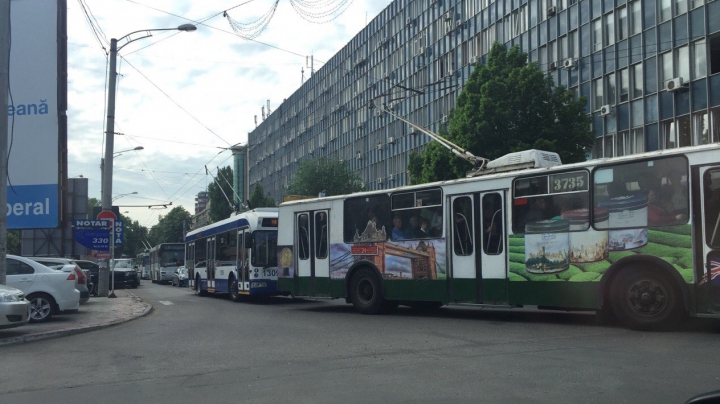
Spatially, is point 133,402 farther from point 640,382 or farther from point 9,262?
point 9,262

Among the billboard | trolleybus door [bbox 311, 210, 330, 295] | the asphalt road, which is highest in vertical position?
the billboard

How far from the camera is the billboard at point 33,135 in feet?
56.9

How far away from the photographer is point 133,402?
6.77 m

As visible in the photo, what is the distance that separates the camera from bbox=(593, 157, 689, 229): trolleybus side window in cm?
1066

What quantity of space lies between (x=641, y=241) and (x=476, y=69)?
19395 millimetres

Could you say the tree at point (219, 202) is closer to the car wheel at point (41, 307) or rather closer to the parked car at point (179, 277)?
the parked car at point (179, 277)

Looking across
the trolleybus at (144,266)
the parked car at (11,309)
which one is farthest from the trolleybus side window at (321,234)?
the trolleybus at (144,266)

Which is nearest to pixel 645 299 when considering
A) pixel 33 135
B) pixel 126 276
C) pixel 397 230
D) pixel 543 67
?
pixel 397 230

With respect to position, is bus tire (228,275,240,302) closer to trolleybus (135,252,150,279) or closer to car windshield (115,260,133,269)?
car windshield (115,260,133,269)

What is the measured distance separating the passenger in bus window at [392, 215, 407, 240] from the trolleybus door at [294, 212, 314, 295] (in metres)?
2.97

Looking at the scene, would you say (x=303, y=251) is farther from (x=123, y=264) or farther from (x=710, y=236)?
(x=123, y=264)

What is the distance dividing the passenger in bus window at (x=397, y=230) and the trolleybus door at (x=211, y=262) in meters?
11.8

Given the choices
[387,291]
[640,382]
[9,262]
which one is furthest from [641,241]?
[9,262]

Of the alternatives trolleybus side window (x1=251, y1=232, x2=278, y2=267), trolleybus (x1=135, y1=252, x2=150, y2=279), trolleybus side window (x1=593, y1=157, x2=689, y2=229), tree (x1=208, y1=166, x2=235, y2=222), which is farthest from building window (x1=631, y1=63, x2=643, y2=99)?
tree (x1=208, y1=166, x2=235, y2=222)
